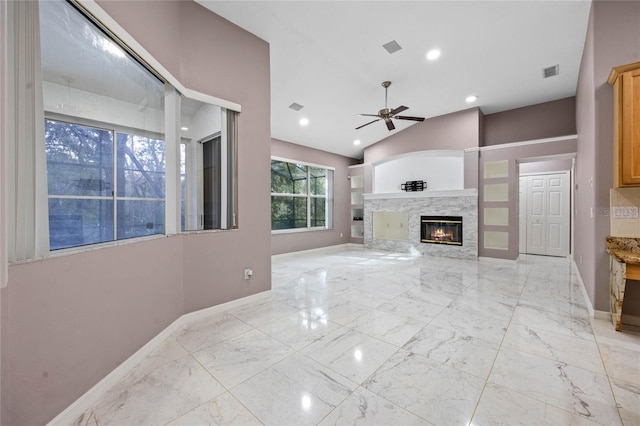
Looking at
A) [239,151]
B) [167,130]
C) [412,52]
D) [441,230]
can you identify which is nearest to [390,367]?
[239,151]

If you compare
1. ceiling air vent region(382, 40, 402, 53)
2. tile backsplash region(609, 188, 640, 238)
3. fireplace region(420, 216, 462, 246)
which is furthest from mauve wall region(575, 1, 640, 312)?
fireplace region(420, 216, 462, 246)

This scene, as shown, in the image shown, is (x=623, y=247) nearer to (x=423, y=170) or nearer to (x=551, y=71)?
(x=551, y=71)

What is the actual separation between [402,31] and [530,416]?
4.21 metres

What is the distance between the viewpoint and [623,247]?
258cm

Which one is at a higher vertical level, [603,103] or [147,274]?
[603,103]

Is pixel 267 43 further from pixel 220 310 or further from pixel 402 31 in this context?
pixel 220 310

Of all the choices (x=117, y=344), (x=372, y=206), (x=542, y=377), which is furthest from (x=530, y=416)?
(x=372, y=206)

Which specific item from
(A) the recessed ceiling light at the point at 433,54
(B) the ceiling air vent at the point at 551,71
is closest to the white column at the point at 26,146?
(A) the recessed ceiling light at the point at 433,54

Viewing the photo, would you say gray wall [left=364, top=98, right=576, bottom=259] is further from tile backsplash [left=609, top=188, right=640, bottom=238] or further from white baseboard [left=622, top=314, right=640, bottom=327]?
white baseboard [left=622, top=314, right=640, bottom=327]

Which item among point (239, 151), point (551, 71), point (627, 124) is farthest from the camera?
point (551, 71)

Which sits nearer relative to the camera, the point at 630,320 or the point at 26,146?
the point at 26,146

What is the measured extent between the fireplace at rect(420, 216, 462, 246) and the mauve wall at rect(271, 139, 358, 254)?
8.30 ft

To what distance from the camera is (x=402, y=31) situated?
11.5 feet

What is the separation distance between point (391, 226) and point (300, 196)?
9.50ft
